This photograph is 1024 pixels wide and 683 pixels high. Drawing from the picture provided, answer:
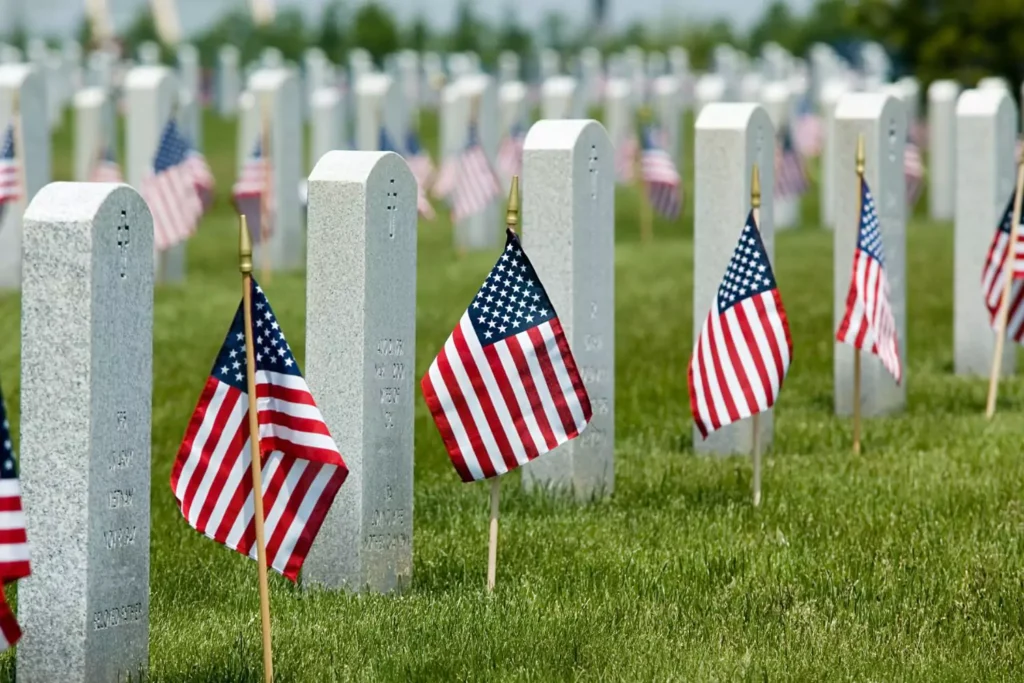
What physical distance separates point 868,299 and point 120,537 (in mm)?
5233

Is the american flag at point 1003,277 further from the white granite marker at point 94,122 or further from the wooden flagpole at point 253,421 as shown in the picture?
the white granite marker at point 94,122

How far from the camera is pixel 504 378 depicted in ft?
24.3

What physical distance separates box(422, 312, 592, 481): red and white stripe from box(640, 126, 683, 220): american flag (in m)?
15.6

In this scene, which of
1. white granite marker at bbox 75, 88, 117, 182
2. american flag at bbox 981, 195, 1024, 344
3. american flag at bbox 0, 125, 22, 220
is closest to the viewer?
american flag at bbox 981, 195, 1024, 344

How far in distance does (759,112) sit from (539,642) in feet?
15.4

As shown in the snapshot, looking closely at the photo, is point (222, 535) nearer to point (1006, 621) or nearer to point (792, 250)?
point (1006, 621)

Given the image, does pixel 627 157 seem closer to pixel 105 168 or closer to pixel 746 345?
pixel 105 168

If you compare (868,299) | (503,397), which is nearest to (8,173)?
(868,299)

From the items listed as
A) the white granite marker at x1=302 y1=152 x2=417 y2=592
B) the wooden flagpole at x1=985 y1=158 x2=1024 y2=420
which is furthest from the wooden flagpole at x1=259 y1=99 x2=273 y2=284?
the white granite marker at x1=302 y1=152 x2=417 y2=592

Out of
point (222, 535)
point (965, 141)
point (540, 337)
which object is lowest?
point (222, 535)

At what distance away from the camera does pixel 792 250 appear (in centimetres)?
2297

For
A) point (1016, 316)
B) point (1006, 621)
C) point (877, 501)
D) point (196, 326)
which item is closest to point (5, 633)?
point (1006, 621)

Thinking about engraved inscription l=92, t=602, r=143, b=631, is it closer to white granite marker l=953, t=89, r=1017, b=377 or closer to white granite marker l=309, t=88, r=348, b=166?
white granite marker l=953, t=89, r=1017, b=377

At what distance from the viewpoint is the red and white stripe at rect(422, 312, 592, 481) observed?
7.37m
